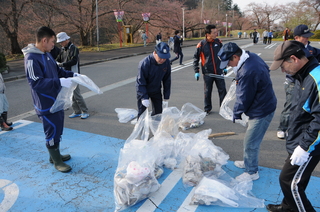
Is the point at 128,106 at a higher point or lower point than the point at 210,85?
lower

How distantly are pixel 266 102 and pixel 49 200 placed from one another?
107 inches

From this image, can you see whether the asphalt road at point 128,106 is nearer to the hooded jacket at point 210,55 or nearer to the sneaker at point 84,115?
the sneaker at point 84,115

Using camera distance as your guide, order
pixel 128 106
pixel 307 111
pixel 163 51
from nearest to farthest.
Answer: pixel 307 111 < pixel 163 51 < pixel 128 106

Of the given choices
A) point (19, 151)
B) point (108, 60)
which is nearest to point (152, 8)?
point (108, 60)

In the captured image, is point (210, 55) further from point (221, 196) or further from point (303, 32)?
point (221, 196)

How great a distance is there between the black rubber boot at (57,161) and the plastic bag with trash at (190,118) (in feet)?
7.33

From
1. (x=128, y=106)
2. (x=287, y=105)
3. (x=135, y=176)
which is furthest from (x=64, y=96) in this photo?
(x=287, y=105)

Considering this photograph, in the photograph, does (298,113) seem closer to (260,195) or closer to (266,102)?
(266,102)

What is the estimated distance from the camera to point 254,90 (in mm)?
2578

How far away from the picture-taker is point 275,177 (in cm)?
301

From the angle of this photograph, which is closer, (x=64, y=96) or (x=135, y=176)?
(x=135, y=176)

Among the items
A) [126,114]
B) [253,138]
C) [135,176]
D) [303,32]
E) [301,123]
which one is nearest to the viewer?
[301,123]

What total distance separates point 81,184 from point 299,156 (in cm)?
245

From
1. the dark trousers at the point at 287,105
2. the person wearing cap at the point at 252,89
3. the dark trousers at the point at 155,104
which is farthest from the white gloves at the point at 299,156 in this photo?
the dark trousers at the point at 155,104
